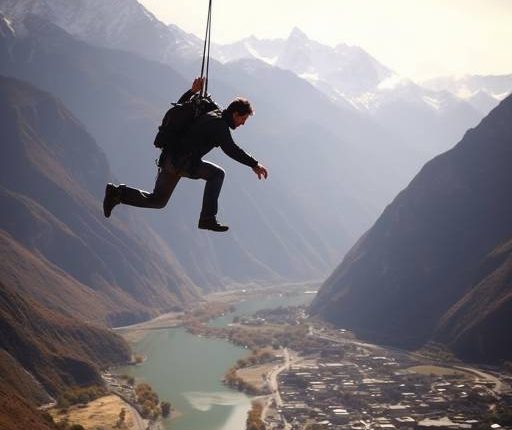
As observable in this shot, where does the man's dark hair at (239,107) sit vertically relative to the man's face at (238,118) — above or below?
above

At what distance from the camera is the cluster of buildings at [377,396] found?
72125mm

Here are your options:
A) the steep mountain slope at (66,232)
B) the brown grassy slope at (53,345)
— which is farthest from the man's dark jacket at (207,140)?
the steep mountain slope at (66,232)

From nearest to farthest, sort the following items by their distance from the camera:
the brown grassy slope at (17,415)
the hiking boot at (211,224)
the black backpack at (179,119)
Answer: the black backpack at (179,119), the hiking boot at (211,224), the brown grassy slope at (17,415)

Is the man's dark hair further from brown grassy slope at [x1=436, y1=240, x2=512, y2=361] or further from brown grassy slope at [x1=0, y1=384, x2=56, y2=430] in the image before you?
brown grassy slope at [x1=436, y1=240, x2=512, y2=361]

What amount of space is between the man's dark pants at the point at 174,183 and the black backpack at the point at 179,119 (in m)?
0.26

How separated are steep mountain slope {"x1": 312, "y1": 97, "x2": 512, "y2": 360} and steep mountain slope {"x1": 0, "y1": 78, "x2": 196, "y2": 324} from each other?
130 ft

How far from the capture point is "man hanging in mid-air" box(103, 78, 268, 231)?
397 inches

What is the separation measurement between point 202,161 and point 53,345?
82047 mm

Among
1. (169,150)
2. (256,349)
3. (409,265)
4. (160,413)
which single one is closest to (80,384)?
(160,413)

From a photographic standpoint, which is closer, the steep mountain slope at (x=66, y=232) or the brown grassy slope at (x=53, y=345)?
the brown grassy slope at (x=53, y=345)

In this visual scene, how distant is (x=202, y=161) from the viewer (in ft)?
34.0

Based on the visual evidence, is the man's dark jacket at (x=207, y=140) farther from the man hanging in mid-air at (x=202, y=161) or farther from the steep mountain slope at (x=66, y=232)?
the steep mountain slope at (x=66, y=232)

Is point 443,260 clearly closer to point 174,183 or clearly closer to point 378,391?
point 378,391

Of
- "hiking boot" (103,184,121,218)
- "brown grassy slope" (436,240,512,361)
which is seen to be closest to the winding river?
"brown grassy slope" (436,240,512,361)
